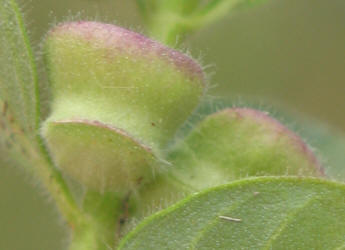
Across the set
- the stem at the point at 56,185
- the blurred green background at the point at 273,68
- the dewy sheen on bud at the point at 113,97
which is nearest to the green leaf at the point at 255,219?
the dewy sheen on bud at the point at 113,97

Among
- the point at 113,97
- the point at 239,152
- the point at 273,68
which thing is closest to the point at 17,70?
the point at 113,97

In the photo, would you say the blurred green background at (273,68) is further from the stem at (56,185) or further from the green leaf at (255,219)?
the green leaf at (255,219)

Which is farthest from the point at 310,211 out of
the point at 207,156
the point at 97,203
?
the point at 97,203

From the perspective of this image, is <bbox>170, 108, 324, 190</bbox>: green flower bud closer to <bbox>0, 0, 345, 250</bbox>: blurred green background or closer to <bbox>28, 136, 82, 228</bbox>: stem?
<bbox>28, 136, 82, 228</bbox>: stem

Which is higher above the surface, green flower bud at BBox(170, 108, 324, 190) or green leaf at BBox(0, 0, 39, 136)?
green leaf at BBox(0, 0, 39, 136)

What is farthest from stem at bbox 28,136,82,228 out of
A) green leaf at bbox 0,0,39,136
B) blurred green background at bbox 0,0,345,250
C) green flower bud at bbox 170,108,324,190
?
blurred green background at bbox 0,0,345,250
